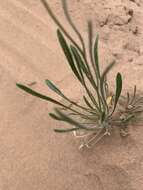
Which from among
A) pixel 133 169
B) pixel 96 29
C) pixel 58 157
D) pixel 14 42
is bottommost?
pixel 133 169

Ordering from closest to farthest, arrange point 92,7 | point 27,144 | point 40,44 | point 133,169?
1. point 133,169
2. point 27,144
3. point 40,44
4. point 92,7

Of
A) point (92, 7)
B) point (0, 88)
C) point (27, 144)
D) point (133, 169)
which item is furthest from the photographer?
point (92, 7)

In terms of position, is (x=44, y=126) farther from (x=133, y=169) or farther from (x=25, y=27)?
(x=25, y=27)

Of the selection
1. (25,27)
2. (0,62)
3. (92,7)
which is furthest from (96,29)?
(0,62)

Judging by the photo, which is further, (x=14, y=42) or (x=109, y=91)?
(x=14, y=42)

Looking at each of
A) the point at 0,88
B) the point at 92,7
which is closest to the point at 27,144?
the point at 0,88

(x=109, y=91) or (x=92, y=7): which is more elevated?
(x=92, y=7)

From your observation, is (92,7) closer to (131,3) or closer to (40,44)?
(131,3)
